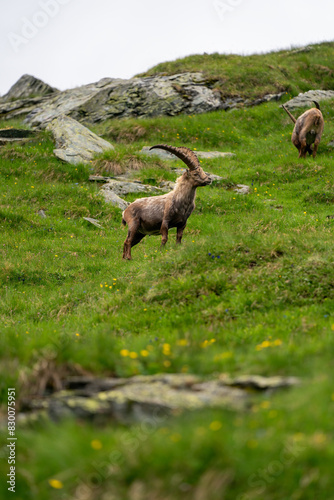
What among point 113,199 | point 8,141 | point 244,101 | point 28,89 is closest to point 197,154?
point 113,199

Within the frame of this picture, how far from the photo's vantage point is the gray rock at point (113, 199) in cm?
1853

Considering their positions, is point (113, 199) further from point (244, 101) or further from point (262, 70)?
point (262, 70)

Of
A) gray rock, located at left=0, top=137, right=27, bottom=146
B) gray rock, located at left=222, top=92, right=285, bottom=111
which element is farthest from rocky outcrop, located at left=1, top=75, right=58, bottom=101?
gray rock, located at left=222, top=92, right=285, bottom=111

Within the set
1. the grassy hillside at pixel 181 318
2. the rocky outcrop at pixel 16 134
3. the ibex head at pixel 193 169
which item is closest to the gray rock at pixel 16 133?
the rocky outcrop at pixel 16 134

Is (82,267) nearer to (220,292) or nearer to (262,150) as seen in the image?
(220,292)

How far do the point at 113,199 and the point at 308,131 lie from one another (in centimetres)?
910

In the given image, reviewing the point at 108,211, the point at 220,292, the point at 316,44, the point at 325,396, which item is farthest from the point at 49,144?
the point at 316,44

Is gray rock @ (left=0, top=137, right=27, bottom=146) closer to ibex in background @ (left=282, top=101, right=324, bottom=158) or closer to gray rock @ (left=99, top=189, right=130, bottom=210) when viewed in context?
gray rock @ (left=99, top=189, right=130, bottom=210)

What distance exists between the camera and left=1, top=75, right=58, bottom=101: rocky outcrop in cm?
3781

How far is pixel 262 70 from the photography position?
110 feet

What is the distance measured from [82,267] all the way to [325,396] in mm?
10447

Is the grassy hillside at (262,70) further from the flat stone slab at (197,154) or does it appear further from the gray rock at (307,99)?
the flat stone slab at (197,154)

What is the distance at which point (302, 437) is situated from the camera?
330cm

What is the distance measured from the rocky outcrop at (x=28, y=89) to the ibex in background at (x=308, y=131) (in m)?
23.2
